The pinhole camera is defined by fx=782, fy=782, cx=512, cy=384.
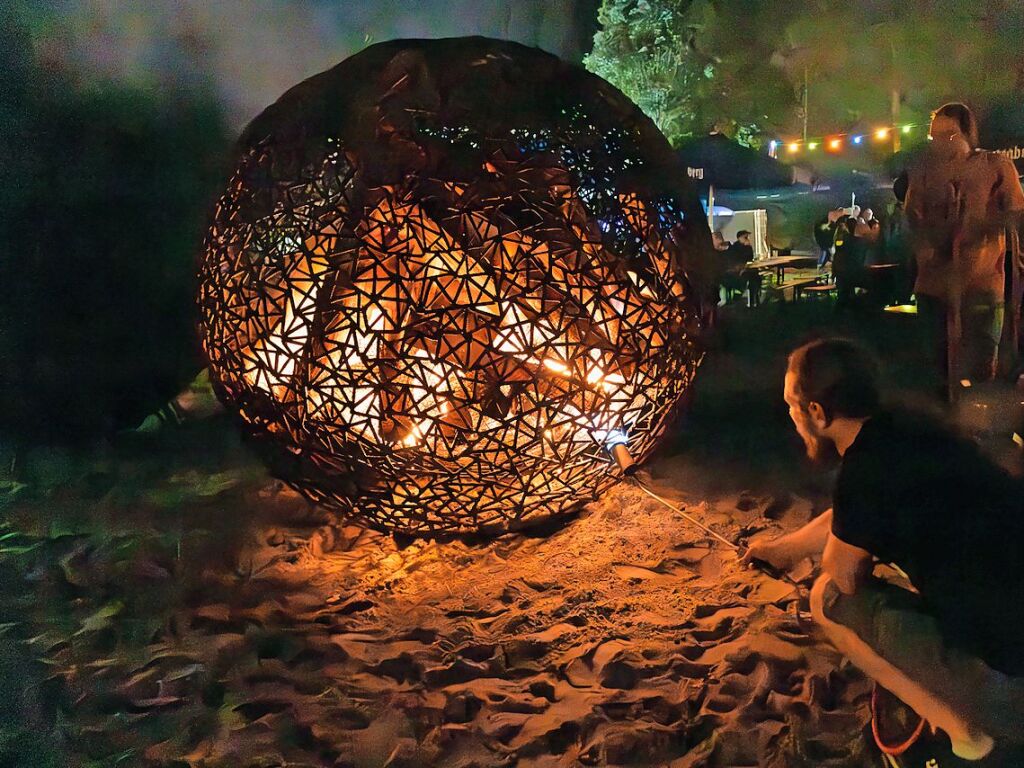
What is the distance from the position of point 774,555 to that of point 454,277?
2.19 ft

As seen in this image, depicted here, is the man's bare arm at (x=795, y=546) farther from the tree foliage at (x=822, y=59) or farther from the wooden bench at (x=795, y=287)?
the tree foliage at (x=822, y=59)

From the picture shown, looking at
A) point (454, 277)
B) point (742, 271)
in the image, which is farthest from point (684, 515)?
point (454, 277)

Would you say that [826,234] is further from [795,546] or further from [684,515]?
[684,515]

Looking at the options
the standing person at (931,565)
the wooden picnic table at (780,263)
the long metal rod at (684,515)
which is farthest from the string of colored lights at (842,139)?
the long metal rod at (684,515)

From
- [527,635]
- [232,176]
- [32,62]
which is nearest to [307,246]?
[232,176]

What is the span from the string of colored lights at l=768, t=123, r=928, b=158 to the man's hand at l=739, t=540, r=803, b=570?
0.60 metres

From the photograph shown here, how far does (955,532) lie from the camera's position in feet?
2.68

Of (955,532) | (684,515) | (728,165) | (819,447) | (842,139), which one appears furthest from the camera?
(684,515)

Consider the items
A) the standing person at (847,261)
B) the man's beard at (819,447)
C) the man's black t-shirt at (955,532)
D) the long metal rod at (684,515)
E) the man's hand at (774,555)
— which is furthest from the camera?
the long metal rod at (684,515)

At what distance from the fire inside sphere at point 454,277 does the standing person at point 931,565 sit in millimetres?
367

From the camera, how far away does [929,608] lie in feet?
2.68

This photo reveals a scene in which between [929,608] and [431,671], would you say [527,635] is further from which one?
[929,608]

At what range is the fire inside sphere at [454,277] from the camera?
1115 millimetres

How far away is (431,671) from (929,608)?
0.69 m
